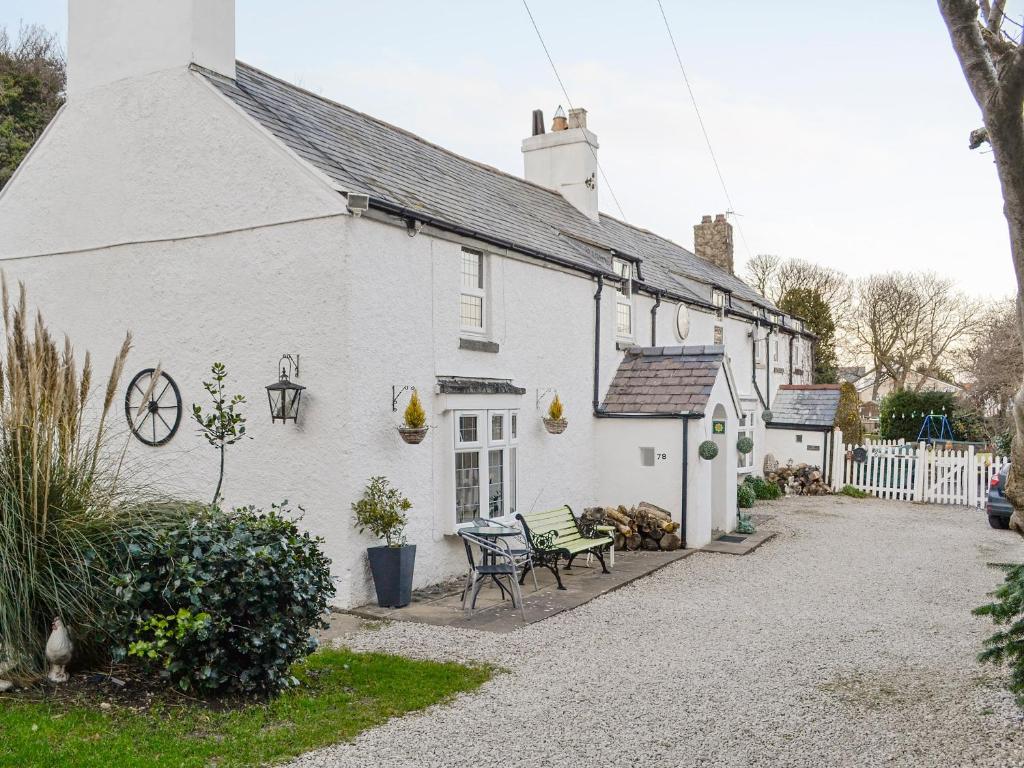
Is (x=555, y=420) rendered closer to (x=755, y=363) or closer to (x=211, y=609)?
(x=211, y=609)

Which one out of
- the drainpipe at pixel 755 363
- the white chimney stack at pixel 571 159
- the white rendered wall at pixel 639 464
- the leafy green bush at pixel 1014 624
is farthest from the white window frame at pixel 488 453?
the drainpipe at pixel 755 363

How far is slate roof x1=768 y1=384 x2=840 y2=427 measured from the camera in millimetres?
23798

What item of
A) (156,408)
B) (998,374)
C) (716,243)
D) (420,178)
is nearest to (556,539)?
(156,408)

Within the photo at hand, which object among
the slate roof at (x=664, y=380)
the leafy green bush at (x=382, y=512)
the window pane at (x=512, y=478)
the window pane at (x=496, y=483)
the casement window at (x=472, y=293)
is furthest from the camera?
the slate roof at (x=664, y=380)

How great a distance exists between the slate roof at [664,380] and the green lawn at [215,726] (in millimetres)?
8287

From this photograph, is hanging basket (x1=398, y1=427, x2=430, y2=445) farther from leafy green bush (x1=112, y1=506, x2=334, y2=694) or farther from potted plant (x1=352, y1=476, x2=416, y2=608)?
leafy green bush (x1=112, y1=506, x2=334, y2=694)

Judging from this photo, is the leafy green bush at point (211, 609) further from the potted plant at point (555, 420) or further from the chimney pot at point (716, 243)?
the chimney pot at point (716, 243)

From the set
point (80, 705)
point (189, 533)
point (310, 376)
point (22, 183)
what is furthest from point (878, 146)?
point (22, 183)

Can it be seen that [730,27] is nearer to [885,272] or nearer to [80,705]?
[80,705]

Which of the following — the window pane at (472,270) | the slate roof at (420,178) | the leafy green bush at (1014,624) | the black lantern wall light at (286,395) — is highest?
the slate roof at (420,178)

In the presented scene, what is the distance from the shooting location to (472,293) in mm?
11922

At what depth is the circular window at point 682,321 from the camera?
1886 cm

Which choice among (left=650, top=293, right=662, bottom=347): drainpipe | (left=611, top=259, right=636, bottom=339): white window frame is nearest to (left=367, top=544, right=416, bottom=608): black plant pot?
(left=611, top=259, right=636, bottom=339): white window frame

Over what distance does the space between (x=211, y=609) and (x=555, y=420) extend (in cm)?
775
